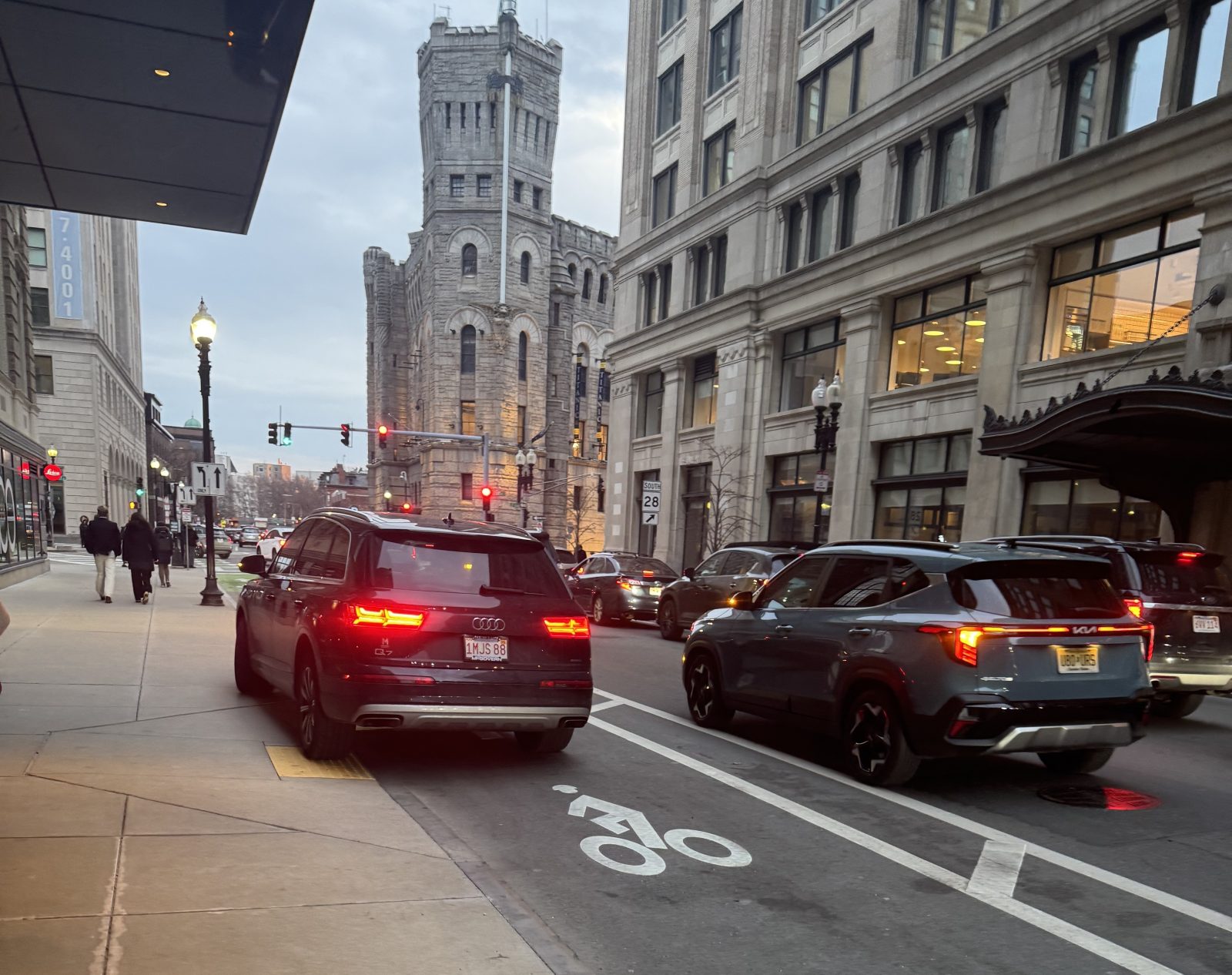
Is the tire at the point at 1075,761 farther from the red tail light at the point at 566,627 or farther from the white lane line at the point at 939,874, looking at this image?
the red tail light at the point at 566,627

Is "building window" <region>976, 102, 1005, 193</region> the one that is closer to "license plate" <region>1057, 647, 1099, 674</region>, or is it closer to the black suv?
"license plate" <region>1057, 647, 1099, 674</region>

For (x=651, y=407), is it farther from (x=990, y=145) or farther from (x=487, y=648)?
(x=487, y=648)

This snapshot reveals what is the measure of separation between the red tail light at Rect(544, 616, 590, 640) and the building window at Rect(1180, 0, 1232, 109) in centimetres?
1581

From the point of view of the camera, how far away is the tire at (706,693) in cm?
783

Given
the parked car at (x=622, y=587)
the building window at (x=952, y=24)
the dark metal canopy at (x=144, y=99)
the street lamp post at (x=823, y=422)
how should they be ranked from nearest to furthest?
1. the dark metal canopy at (x=144, y=99)
2. the street lamp post at (x=823, y=422)
3. the parked car at (x=622, y=587)
4. the building window at (x=952, y=24)

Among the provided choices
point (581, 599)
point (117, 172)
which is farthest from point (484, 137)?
point (117, 172)

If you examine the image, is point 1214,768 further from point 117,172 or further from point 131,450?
point 131,450

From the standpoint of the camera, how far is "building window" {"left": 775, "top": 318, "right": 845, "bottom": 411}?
23.9 meters

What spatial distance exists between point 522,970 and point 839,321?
22754mm

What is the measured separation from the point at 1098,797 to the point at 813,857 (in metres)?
2.74

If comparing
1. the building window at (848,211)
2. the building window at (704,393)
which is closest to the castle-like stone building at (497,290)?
the building window at (704,393)

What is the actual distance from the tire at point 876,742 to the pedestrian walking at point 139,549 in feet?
47.8

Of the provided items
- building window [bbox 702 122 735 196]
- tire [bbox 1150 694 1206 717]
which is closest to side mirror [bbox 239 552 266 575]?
tire [bbox 1150 694 1206 717]

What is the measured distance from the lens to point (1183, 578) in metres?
8.47
